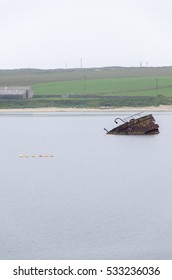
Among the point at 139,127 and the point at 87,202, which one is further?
the point at 139,127

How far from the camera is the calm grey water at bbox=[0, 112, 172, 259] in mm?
48312

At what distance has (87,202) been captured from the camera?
62625 millimetres

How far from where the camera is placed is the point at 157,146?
369ft

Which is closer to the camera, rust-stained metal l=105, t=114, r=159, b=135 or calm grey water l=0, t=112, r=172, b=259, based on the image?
calm grey water l=0, t=112, r=172, b=259

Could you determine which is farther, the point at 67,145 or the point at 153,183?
the point at 67,145

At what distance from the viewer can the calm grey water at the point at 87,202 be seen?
48312 millimetres

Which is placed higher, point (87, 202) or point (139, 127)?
point (87, 202)

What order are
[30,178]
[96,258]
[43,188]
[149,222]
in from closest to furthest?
[96,258] < [149,222] < [43,188] < [30,178]

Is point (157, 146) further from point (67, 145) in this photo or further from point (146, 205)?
point (146, 205)

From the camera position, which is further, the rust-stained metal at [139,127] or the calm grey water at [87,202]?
the rust-stained metal at [139,127]

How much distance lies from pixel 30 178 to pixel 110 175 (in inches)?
295

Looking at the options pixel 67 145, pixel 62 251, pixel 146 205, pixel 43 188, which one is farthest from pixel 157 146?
pixel 62 251
